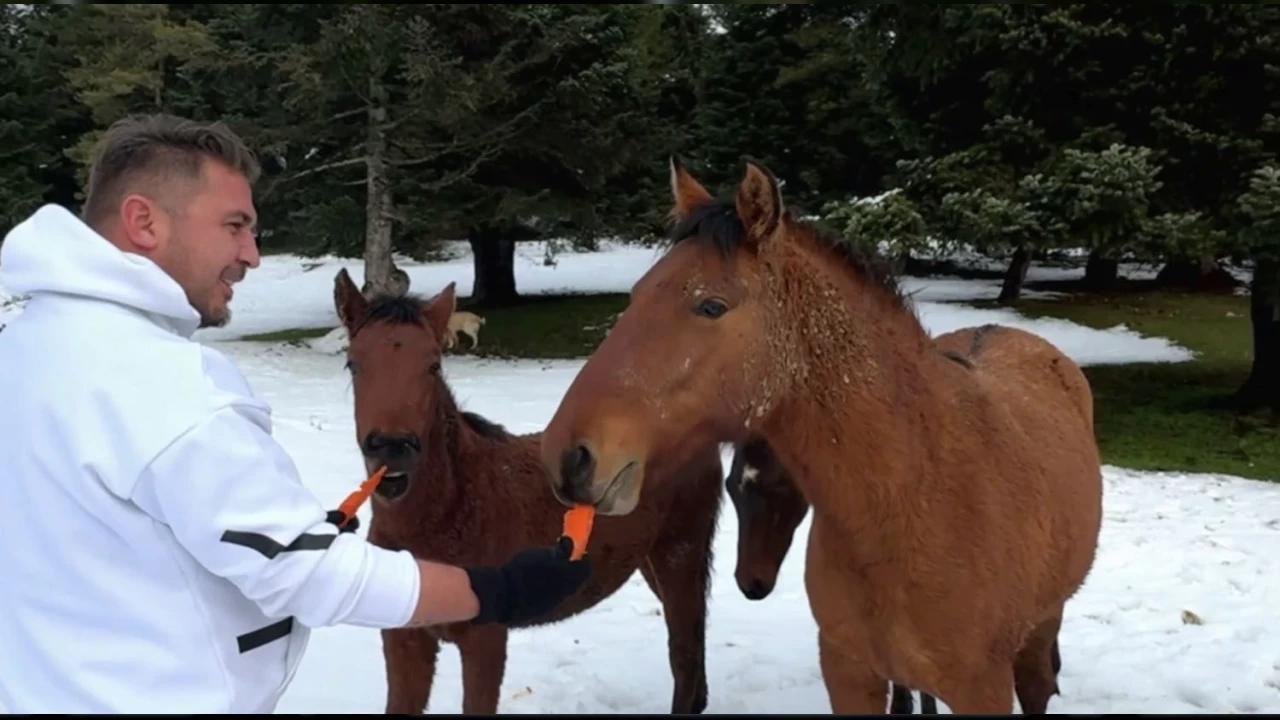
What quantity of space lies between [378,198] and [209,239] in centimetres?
1330

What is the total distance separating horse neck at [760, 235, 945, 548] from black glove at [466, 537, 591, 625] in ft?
2.01

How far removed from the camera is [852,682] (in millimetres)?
2926

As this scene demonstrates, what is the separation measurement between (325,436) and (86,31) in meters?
16.7

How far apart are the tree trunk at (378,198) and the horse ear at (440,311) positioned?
10.9 m

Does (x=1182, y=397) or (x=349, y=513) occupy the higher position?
(x=349, y=513)

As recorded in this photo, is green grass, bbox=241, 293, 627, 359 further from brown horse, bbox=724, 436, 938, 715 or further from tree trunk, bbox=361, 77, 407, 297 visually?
brown horse, bbox=724, 436, 938, 715

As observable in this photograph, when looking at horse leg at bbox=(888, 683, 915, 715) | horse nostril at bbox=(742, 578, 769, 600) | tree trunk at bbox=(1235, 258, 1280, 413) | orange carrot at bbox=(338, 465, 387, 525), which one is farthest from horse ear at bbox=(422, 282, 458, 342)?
tree trunk at bbox=(1235, 258, 1280, 413)

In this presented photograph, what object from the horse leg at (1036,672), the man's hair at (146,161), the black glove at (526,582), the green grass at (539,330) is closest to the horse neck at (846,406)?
the black glove at (526,582)

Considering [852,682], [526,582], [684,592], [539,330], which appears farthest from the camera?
[539,330]

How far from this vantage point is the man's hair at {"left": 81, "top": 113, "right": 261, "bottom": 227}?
1.82 m

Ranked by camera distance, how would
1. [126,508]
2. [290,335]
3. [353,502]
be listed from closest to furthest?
[126,508]
[353,502]
[290,335]

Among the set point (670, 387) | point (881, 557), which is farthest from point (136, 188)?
point (881, 557)

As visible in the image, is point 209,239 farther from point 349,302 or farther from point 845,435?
point 349,302

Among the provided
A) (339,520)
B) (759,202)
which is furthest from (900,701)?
(339,520)
